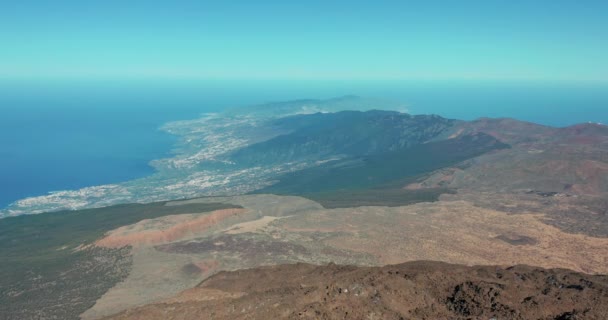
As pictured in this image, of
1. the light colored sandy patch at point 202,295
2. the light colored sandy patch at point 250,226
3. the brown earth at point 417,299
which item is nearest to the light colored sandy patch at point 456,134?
the light colored sandy patch at point 250,226

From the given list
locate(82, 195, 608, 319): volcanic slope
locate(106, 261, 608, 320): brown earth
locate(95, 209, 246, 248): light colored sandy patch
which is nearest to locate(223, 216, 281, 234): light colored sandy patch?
locate(82, 195, 608, 319): volcanic slope

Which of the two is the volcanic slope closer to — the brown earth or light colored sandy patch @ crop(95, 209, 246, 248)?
light colored sandy patch @ crop(95, 209, 246, 248)

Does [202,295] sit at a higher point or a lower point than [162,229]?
higher

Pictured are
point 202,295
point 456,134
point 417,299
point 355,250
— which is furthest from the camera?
point 456,134

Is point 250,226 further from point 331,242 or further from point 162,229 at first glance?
point 331,242

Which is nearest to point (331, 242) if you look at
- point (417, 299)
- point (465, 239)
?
point (465, 239)

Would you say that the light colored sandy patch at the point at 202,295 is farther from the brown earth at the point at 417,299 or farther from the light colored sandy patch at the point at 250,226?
the light colored sandy patch at the point at 250,226

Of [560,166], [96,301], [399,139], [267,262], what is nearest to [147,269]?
[96,301]
